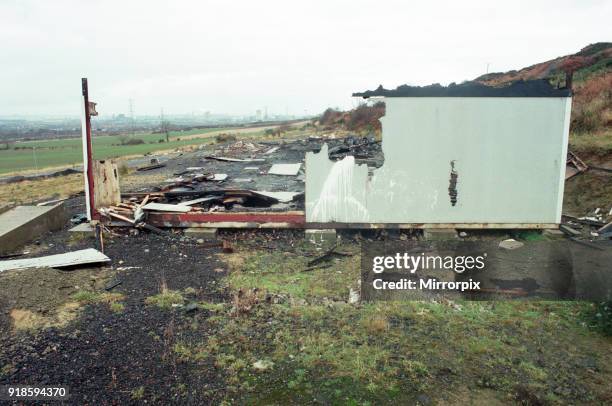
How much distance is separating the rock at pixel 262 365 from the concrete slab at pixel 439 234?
16.4 feet

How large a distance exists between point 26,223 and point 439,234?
8.39m

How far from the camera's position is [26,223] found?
875cm

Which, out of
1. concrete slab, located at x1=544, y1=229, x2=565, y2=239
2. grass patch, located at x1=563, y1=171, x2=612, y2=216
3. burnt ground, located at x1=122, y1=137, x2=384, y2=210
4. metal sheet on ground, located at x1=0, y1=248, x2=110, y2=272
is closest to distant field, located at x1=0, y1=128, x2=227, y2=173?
burnt ground, located at x1=122, y1=137, x2=384, y2=210

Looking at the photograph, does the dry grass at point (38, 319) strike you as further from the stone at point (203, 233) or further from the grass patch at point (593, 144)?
the grass patch at point (593, 144)

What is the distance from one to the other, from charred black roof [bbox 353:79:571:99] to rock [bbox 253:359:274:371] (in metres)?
5.31

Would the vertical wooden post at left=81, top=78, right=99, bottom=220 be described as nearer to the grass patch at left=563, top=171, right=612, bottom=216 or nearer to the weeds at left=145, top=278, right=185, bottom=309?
the weeds at left=145, top=278, right=185, bottom=309

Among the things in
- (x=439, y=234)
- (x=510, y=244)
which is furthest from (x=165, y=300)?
(x=510, y=244)

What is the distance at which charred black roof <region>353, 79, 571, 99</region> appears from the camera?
7898 millimetres

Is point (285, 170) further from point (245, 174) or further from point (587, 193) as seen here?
point (587, 193)

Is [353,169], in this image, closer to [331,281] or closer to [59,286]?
[331,281]

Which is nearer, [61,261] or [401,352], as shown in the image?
[401,352]

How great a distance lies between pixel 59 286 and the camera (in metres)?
6.07

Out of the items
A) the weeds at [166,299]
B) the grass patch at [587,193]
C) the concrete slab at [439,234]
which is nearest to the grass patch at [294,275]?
the weeds at [166,299]

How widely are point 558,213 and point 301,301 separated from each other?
574cm
